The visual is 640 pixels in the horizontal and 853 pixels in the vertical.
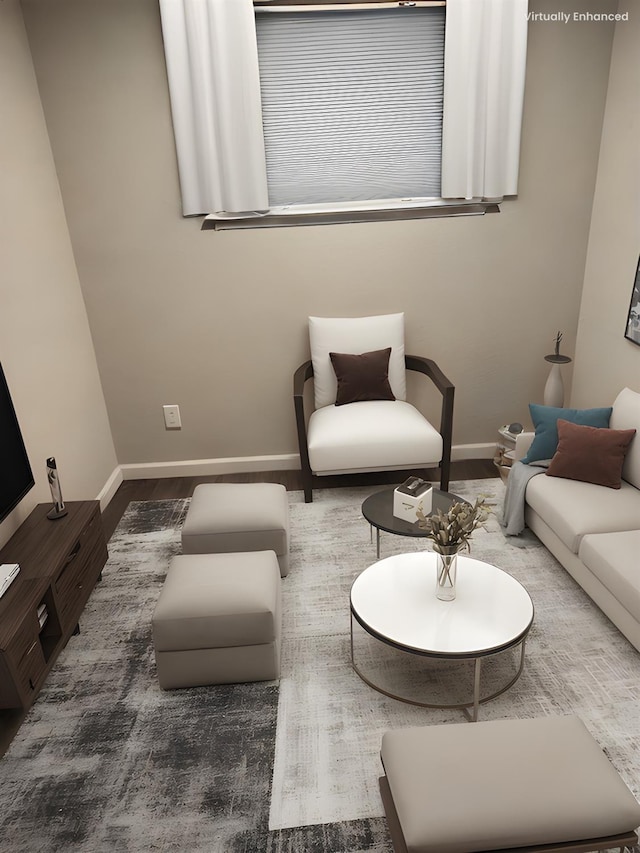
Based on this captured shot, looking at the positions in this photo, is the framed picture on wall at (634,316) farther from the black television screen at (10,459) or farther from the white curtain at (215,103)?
the black television screen at (10,459)

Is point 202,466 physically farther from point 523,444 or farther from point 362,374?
point 523,444

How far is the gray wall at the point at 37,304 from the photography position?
2.98m

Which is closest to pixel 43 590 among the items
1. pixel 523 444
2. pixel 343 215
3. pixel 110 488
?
pixel 110 488

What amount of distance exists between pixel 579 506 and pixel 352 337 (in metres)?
1.67

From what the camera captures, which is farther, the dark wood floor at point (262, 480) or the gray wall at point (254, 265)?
the dark wood floor at point (262, 480)

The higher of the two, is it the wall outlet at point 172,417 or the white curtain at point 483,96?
the white curtain at point 483,96

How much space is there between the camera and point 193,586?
242 centimetres

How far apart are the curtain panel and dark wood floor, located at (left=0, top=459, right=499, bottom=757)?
169 centimetres

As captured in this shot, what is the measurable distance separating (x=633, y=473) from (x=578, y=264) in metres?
1.52

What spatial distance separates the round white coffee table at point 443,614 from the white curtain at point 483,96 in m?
2.28

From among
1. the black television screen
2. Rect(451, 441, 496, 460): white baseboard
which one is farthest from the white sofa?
the black television screen

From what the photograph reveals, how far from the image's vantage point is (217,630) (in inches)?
90.4

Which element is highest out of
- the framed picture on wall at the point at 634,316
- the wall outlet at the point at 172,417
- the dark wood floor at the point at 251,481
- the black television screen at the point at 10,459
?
the framed picture on wall at the point at 634,316

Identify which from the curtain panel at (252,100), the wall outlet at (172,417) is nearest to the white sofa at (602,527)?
the curtain panel at (252,100)
